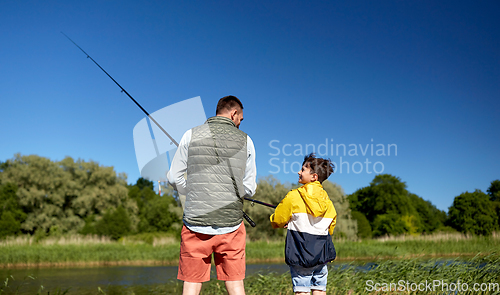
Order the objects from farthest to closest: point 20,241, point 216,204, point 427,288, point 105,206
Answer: point 105,206
point 20,241
point 427,288
point 216,204

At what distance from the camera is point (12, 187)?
23594 millimetres

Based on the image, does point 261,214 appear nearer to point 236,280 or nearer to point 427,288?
point 427,288

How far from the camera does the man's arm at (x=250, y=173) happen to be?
216 centimetres

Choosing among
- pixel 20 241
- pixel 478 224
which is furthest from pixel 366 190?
pixel 20 241

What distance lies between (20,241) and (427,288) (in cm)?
1772

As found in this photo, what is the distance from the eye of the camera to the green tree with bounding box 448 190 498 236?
2198cm

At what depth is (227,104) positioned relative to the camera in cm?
229

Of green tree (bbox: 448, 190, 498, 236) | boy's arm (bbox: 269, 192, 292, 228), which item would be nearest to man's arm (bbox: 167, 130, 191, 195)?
boy's arm (bbox: 269, 192, 292, 228)

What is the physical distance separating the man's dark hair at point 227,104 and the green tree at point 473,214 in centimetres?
2483

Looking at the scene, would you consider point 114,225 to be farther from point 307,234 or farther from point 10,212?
point 307,234

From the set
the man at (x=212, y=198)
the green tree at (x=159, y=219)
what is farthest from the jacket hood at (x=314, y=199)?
the green tree at (x=159, y=219)

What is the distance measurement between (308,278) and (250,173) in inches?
41.0

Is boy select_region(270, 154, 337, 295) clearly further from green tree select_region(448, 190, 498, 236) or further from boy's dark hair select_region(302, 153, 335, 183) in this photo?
green tree select_region(448, 190, 498, 236)

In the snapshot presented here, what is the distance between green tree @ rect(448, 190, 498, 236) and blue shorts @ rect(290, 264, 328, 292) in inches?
941
